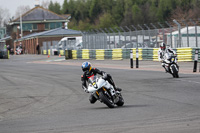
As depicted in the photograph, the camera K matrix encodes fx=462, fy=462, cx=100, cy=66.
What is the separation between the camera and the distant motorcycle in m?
17.5

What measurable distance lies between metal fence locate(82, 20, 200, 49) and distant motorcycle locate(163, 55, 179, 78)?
953 centimetres

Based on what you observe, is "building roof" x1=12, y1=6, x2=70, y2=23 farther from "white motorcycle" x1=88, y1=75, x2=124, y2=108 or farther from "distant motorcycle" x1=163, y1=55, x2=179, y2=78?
"white motorcycle" x1=88, y1=75, x2=124, y2=108

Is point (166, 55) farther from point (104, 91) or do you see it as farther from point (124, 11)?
point (124, 11)

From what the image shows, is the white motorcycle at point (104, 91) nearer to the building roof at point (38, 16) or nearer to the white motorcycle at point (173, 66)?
the white motorcycle at point (173, 66)

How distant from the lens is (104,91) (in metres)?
10.4

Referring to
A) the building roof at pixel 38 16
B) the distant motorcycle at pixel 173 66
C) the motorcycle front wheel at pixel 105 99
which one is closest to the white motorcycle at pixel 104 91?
the motorcycle front wheel at pixel 105 99

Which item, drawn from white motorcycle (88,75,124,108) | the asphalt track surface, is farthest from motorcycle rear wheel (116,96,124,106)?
the asphalt track surface

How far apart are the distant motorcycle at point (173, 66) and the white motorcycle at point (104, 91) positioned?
7.25m

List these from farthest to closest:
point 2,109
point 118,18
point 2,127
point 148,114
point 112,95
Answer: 1. point 118,18
2. point 2,109
3. point 112,95
4. point 148,114
5. point 2,127

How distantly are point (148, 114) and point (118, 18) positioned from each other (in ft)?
346

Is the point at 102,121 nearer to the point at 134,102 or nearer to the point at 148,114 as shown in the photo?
the point at 148,114

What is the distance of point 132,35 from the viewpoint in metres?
35.2

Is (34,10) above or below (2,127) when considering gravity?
above

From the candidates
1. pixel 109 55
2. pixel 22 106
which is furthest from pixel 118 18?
pixel 22 106
